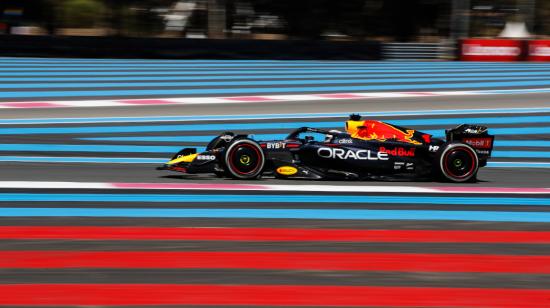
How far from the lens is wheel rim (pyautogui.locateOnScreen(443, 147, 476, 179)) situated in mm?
9047

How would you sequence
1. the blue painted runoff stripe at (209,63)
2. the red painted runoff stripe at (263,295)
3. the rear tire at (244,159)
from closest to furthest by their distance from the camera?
the red painted runoff stripe at (263,295)
the rear tire at (244,159)
the blue painted runoff stripe at (209,63)

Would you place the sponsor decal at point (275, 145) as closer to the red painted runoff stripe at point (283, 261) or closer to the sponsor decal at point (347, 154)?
the sponsor decal at point (347, 154)

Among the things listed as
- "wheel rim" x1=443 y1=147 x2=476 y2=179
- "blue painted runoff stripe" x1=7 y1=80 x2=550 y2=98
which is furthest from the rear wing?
"blue painted runoff stripe" x1=7 y1=80 x2=550 y2=98

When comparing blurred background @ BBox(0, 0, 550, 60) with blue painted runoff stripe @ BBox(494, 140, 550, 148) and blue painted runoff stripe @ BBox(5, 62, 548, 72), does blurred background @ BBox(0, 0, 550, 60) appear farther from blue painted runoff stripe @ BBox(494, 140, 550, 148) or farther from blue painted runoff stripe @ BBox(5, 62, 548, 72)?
blue painted runoff stripe @ BBox(494, 140, 550, 148)

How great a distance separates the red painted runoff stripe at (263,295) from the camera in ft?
16.0

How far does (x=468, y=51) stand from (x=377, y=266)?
2115cm

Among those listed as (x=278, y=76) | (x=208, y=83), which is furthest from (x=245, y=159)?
(x=278, y=76)

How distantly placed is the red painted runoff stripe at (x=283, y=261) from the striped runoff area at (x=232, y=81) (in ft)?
33.6

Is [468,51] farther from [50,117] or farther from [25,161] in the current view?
[25,161]

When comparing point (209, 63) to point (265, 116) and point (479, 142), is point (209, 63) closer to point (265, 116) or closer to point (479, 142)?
point (265, 116)

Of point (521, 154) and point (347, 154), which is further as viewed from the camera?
point (521, 154)

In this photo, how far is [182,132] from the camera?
13.5m

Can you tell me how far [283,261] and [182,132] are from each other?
26.1 feet

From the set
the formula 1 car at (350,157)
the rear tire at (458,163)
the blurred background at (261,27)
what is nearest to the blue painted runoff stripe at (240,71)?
the blurred background at (261,27)
